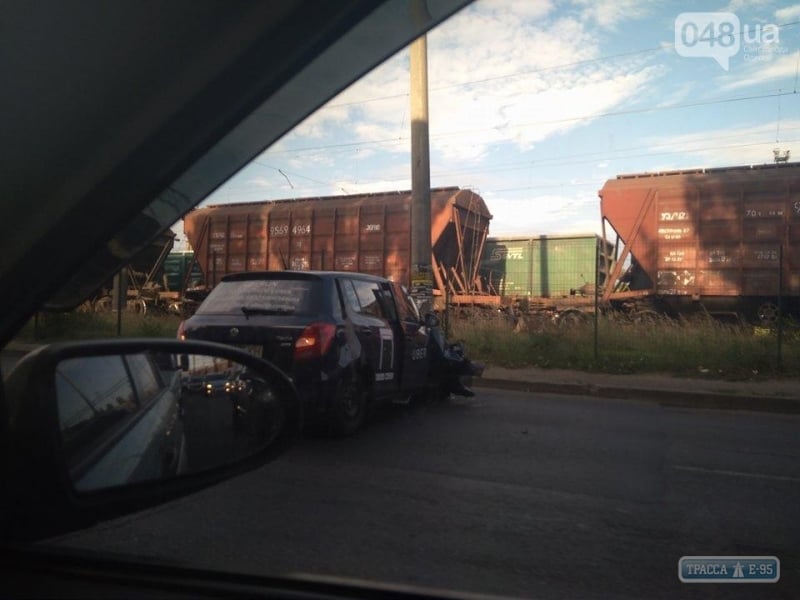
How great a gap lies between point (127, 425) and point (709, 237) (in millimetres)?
16521

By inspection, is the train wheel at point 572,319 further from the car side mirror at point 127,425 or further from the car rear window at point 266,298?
the car side mirror at point 127,425

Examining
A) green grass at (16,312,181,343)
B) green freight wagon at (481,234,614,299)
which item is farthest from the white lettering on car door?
green freight wagon at (481,234,614,299)

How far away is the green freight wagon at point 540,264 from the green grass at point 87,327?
9.85 metres

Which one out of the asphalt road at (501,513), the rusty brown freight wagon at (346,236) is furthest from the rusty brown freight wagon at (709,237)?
the asphalt road at (501,513)

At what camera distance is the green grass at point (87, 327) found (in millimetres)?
9562

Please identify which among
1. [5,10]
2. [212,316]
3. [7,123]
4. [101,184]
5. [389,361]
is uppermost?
[5,10]

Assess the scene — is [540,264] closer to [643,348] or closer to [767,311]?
[767,311]

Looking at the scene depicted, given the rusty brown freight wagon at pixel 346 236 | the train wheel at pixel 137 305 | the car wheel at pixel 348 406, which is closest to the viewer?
the car wheel at pixel 348 406

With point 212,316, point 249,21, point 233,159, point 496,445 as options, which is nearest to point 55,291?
point 233,159

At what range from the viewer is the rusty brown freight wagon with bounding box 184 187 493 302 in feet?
58.2

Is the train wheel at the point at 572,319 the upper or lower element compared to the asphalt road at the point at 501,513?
upper

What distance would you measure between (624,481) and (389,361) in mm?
2798

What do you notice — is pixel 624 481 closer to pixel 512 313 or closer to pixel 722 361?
pixel 722 361

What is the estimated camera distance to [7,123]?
6.68 ft
